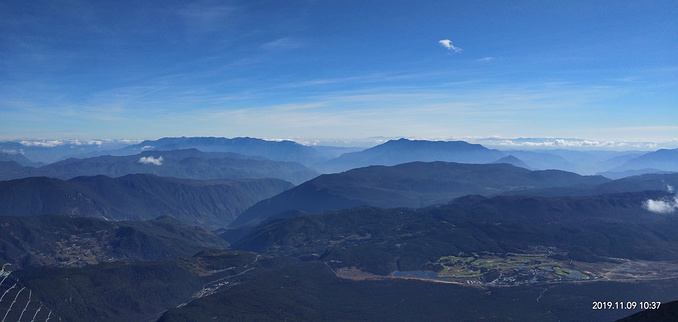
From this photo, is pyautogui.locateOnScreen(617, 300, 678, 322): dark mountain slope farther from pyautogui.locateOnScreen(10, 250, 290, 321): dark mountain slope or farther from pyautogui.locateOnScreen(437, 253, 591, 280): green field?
pyautogui.locateOnScreen(10, 250, 290, 321): dark mountain slope

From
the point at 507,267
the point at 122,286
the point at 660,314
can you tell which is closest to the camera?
the point at 660,314

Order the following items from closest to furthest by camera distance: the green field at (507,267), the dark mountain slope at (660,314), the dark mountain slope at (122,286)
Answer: the dark mountain slope at (660,314) < the dark mountain slope at (122,286) < the green field at (507,267)

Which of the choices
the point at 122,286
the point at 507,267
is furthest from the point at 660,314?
the point at 122,286

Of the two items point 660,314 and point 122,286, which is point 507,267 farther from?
point 122,286

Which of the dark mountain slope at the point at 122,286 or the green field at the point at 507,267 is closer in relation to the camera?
the dark mountain slope at the point at 122,286

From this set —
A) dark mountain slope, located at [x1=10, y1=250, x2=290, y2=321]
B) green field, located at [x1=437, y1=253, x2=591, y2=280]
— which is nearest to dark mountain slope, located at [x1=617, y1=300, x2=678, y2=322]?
green field, located at [x1=437, y1=253, x2=591, y2=280]

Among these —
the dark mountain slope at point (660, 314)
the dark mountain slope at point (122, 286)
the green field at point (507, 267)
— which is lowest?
the dark mountain slope at point (122, 286)

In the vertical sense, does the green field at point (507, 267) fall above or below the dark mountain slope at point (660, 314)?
below

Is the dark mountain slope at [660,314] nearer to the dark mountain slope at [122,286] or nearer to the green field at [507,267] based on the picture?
the green field at [507,267]

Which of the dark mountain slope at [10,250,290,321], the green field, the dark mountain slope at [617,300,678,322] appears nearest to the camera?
the dark mountain slope at [617,300,678,322]

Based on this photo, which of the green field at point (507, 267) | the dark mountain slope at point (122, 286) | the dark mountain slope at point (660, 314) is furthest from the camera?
the green field at point (507, 267)

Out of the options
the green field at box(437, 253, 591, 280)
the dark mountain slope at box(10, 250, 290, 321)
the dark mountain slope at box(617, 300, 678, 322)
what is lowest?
the dark mountain slope at box(10, 250, 290, 321)

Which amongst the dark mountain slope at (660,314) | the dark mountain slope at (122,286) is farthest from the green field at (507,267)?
the dark mountain slope at (660,314)

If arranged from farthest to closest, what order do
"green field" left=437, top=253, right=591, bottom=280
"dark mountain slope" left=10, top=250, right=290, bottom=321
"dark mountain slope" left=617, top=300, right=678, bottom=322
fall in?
"green field" left=437, top=253, right=591, bottom=280, "dark mountain slope" left=10, top=250, right=290, bottom=321, "dark mountain slope" left=617, top=300, right=678, bottom=322
